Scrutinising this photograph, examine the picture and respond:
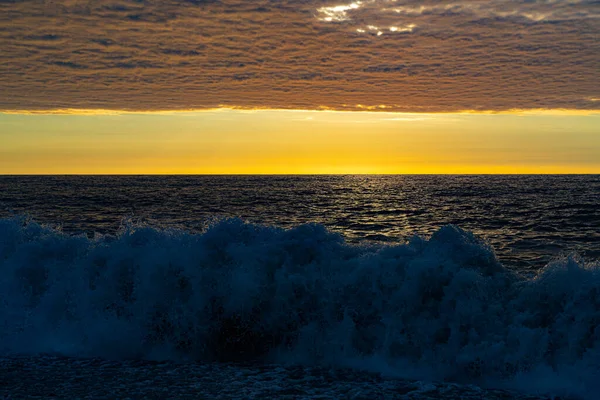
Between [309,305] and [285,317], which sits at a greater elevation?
[309,305]

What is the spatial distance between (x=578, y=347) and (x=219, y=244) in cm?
629

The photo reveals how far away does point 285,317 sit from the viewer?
8820 mm

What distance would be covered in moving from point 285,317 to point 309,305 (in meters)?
0.46

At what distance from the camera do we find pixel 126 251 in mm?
10172

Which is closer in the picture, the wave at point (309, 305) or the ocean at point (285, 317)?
the ocean at point (285, 317)

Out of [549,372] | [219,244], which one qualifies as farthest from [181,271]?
[549,372]

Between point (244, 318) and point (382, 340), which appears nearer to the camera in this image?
point (382, 340)

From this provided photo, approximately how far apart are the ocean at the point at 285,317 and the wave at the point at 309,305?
0.08 feet

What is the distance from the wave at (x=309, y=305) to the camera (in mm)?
7484

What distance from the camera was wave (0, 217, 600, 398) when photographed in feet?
24.6

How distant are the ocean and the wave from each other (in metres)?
0.02

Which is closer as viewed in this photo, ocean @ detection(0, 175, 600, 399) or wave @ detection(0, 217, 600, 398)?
ocean @ detection(0, 175, 600, 399)

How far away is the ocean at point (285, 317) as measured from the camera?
7.00 meters

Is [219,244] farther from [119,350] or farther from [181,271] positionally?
[119,350]
